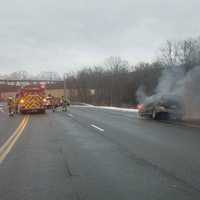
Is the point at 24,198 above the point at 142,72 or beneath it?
beneath

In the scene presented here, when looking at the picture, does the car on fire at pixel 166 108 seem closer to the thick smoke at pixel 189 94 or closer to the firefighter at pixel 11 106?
the thick smoke at pixel 189 94

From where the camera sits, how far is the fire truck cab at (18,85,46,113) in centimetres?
3781

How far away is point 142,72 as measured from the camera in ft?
241

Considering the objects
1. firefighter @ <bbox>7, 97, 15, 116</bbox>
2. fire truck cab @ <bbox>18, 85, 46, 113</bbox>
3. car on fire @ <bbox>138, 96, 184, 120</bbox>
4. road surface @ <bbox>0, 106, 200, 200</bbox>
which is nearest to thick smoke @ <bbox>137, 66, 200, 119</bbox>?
car on fire @ <bbox>138, 96, 184, 120</bbox>

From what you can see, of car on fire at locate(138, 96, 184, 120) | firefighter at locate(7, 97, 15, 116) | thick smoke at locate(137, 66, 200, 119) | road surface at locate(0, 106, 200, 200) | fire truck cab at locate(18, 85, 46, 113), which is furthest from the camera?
fire truck cab at locate(18, 85, 46, 113)

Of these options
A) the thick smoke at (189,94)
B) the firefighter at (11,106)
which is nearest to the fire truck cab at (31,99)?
the firefighter at (11,106)

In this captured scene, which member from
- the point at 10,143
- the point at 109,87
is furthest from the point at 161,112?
the point at 109,87

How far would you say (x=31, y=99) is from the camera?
37.8 meters

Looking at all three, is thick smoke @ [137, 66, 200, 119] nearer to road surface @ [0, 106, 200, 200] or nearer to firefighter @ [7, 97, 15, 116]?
road surface @ [0, 106, 200, 200]

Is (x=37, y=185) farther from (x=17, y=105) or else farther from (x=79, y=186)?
(x=17, y=105)

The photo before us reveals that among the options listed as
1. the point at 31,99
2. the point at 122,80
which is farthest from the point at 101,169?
the point at 122,80

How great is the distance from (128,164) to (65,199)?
3.39 meters

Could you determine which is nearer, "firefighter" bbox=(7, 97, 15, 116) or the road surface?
the road surface

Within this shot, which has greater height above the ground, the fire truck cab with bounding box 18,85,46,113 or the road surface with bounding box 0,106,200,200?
the fire truck cab with bounding box 18,85,46,113
